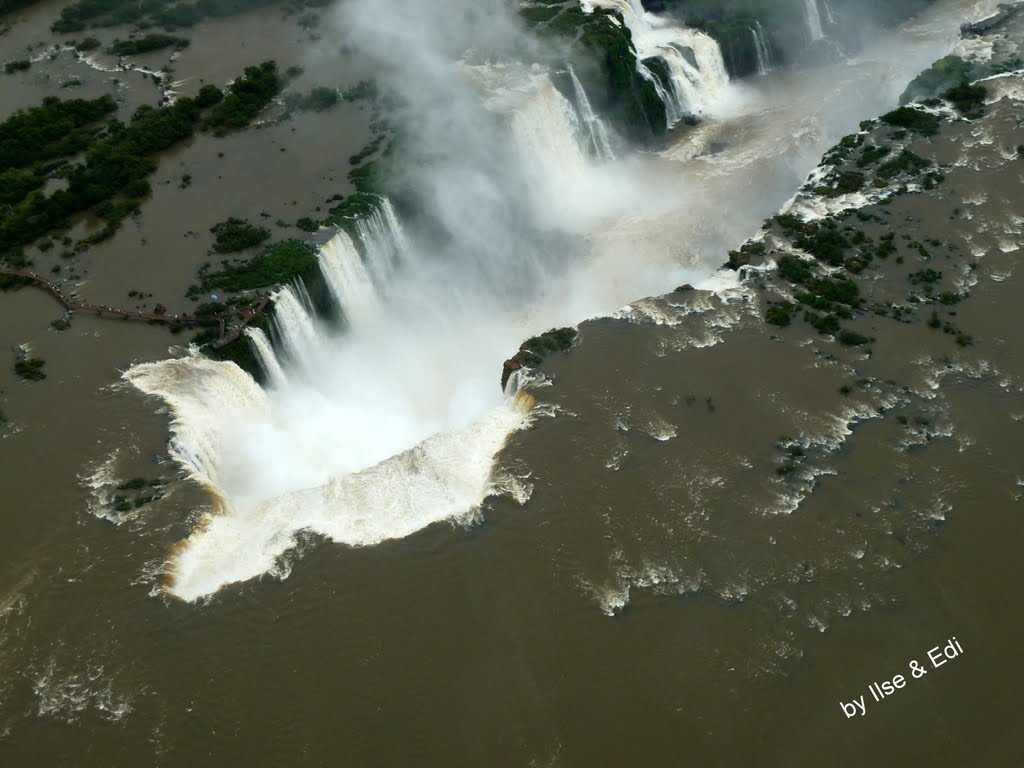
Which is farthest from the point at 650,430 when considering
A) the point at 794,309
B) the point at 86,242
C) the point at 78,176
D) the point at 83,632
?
the point at 78,176

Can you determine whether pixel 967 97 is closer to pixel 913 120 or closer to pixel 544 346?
pixel 913 120

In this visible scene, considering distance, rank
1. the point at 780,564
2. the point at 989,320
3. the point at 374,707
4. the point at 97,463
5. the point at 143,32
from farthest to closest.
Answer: the point at 143,32
the point at 989,320
the point at 97,463
the point at 780,564
the point at 374,707

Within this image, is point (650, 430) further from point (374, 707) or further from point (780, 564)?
point (374, 707)

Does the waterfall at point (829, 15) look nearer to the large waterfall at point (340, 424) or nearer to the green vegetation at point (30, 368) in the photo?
the large waterfall at point (340, 424)

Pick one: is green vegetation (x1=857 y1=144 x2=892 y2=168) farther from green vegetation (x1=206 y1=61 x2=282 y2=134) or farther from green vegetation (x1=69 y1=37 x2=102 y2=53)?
green vegetation (x1=69 y1=37 x2=102 y2=53)

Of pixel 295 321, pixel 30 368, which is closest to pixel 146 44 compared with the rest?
pixel 295 321
